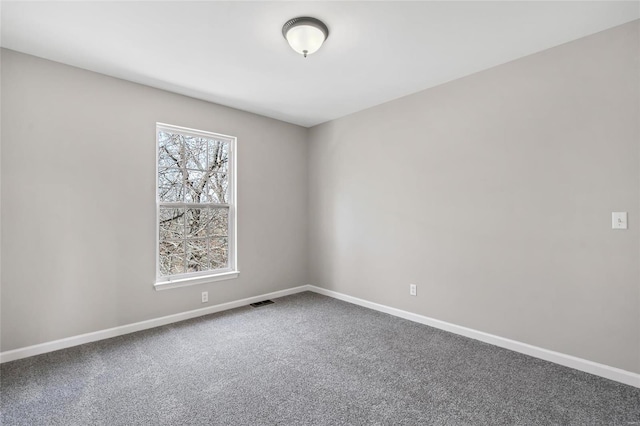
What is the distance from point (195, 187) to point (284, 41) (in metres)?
2.04

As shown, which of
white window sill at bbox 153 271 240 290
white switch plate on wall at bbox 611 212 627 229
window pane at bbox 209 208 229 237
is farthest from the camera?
window pane at bbox 209 208 229 237

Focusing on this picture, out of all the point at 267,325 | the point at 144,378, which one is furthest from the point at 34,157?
the point at 267,325

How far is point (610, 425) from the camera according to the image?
5.80ft

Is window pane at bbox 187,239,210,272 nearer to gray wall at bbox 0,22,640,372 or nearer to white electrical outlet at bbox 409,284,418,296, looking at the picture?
gray wall at bbox 0,22,640,372

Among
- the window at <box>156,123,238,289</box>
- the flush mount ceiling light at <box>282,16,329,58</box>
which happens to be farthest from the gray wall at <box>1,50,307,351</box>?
the flush mount ceiling light at <box>282,16,329,58</box>

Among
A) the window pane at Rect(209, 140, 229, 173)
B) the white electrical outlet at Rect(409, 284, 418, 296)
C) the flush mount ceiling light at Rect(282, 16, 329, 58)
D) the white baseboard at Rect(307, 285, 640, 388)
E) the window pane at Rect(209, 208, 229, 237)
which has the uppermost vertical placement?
the flush mount ceiling light at Rect(282, 16, 329, 58)

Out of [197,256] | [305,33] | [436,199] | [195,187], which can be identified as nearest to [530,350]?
[436,199]

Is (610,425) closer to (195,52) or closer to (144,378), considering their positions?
(144,378)

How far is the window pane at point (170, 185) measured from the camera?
3463 mm

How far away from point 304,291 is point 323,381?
2504 mm

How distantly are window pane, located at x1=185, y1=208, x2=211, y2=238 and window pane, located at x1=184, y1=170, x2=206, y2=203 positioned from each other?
136 millimetres

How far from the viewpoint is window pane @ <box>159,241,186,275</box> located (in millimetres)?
3460

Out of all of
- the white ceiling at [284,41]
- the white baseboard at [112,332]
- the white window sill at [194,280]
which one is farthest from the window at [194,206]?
the white ceiling at [284,41]

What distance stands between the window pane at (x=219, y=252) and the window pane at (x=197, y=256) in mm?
75
